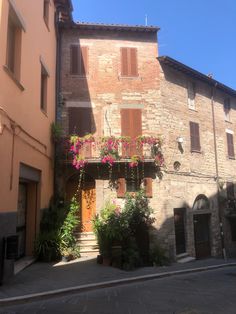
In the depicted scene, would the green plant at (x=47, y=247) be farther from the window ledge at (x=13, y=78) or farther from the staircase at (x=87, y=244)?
the window ledge at (x=13, y=78)

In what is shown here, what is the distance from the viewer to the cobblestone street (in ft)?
20.3

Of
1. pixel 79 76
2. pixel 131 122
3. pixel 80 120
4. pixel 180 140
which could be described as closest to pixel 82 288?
pixel 80 120

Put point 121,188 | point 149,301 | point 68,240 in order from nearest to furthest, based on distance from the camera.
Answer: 1. point 149,301
2. point 68,240
3. point 121,188

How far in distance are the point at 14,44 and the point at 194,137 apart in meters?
9.71

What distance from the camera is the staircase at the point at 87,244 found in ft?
39.1

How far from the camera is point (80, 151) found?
42.1 ft

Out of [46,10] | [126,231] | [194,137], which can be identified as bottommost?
[126,231]

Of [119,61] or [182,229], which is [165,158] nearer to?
[182,229]

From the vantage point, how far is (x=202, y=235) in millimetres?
15406

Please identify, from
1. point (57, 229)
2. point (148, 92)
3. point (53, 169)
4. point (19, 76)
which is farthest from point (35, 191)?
point (148, 92)

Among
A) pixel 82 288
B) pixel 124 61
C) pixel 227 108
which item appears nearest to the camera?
pixel 82 288

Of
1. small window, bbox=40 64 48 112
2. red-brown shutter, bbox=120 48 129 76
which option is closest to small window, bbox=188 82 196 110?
red-brown shutter, bbox=120 48 129 76

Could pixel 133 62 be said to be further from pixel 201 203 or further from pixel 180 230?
pixel 180 230

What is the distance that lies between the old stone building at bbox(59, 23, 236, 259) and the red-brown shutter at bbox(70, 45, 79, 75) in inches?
1.7
